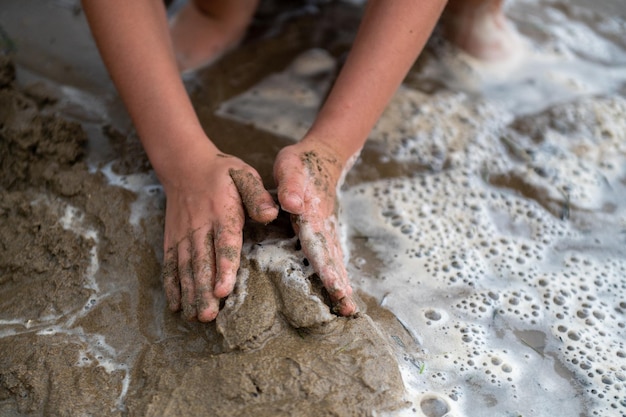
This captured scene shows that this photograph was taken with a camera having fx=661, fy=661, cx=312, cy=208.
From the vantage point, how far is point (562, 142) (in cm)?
262

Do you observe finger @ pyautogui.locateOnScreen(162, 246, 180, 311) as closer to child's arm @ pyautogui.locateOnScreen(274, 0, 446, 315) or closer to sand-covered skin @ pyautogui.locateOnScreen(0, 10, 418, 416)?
sand-covered skin @ pyautogui.locateOnScreen(0, 10, 418, 416)

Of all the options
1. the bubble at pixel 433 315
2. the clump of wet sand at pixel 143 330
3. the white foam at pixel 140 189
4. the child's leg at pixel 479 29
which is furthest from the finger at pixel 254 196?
the child's leg at pixel 479 29

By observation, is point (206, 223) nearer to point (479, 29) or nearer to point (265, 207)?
point (265, 207)

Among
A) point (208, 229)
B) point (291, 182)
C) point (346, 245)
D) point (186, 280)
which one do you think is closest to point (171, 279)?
point (186, 280)

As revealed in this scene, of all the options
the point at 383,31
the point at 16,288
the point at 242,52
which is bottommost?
the point at 16,288

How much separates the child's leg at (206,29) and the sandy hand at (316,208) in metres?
0.95

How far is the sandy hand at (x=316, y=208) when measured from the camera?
175 cm

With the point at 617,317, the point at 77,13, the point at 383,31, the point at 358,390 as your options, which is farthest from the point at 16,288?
the point at 617,317

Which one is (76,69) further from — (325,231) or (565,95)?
(565,95)

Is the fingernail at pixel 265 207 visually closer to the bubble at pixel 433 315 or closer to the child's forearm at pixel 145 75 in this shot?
the child's forearm at pixel 145 75

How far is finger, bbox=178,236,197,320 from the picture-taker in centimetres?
172

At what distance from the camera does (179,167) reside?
6.47 feet

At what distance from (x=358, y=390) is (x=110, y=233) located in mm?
912

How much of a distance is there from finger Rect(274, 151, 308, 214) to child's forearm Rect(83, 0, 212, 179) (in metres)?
0.31
